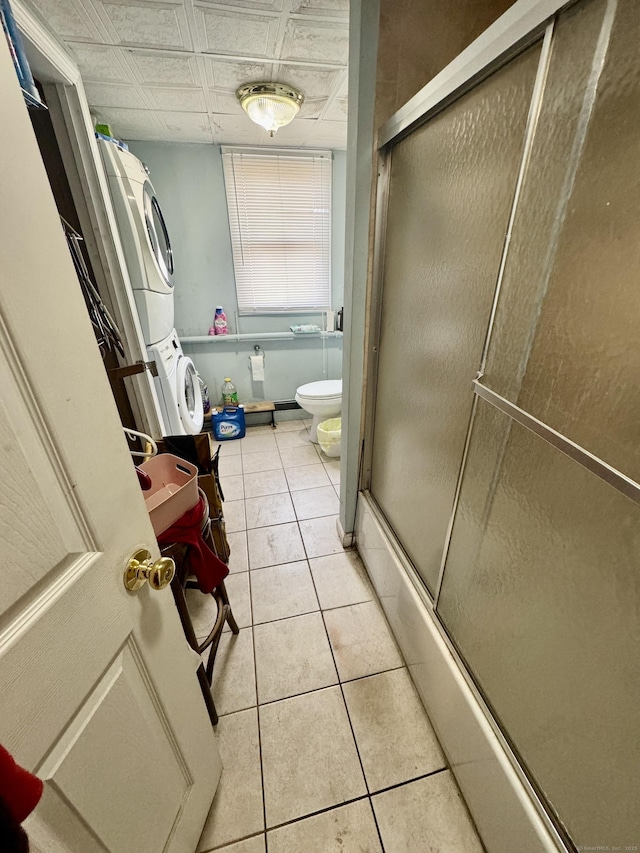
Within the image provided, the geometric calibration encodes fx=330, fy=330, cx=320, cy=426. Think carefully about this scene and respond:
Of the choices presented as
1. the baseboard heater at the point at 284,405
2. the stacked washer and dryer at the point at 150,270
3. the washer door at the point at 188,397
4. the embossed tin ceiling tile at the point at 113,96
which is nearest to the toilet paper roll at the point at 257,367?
the baseboard heater at the point at 284,405

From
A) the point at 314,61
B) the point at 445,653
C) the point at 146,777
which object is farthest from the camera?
the point at 314,61

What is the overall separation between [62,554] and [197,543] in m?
0.58

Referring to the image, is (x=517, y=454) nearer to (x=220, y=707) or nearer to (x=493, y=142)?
(x=493, y=142)

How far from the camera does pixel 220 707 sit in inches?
48.8

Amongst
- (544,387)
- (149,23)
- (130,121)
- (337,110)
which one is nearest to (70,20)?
(149,23)

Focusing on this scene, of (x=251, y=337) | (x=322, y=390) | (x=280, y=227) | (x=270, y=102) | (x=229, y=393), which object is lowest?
(x=229, y=393)

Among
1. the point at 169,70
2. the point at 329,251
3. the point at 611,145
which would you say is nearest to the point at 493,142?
the point at 611,145

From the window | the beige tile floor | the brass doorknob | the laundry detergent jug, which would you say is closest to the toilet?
the laundry detergent jug

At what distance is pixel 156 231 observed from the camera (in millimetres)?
2174

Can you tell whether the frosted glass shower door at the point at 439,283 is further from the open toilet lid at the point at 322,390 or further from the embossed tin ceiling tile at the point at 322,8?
the open toilet lid at the point at 322,390

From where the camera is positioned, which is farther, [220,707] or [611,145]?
[220,707]

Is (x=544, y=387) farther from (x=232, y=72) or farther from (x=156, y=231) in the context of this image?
(x=156, y=231)

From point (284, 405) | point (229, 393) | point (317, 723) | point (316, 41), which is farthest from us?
point (284, 405)

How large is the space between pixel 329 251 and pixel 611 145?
279cm
